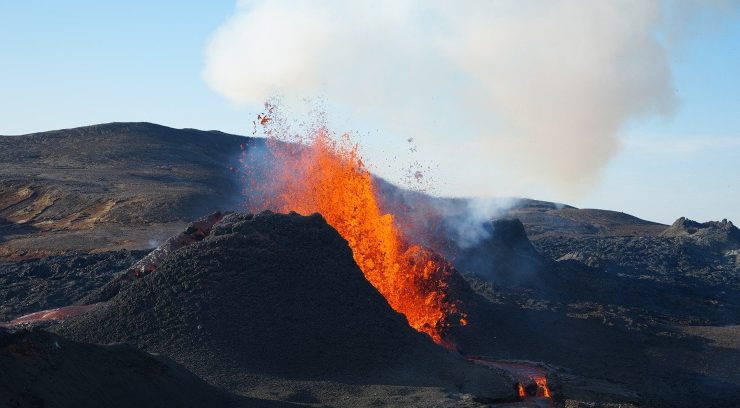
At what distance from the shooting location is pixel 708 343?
30.5 m

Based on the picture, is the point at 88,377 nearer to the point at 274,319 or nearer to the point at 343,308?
the point at 274,319

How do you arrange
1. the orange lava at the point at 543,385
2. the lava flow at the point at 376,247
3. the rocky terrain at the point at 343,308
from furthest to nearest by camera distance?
1. the lava flow at the point at 376,247
2. the orange lava at the point at 543,385
3. the rocky terrain at the point at 343,308

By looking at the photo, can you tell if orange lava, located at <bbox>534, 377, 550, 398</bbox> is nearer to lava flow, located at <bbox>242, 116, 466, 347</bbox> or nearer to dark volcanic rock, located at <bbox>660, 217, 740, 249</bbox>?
lava flow, located at <bbox>242, 116, 466, 347</bbox>

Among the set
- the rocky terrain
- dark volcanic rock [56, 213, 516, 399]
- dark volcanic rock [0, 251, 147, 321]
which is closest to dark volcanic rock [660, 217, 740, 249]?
the rocky terrain

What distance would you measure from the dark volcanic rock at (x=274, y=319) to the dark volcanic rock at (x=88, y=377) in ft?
6.61

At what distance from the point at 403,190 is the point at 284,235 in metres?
44.5

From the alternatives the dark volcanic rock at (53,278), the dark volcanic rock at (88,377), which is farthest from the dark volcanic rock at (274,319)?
the dark volcanic rock at (53,278)

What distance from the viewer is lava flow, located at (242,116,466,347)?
2709cm

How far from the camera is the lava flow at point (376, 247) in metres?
27.1

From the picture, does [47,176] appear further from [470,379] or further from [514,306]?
[470,379]

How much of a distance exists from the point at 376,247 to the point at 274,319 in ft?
27.5

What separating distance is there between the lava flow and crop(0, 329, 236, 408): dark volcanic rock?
10932 millimetres

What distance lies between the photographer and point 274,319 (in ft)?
66.2

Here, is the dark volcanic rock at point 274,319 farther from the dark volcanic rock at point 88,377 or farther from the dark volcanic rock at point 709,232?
the dark volcanic rock at point 709,232
